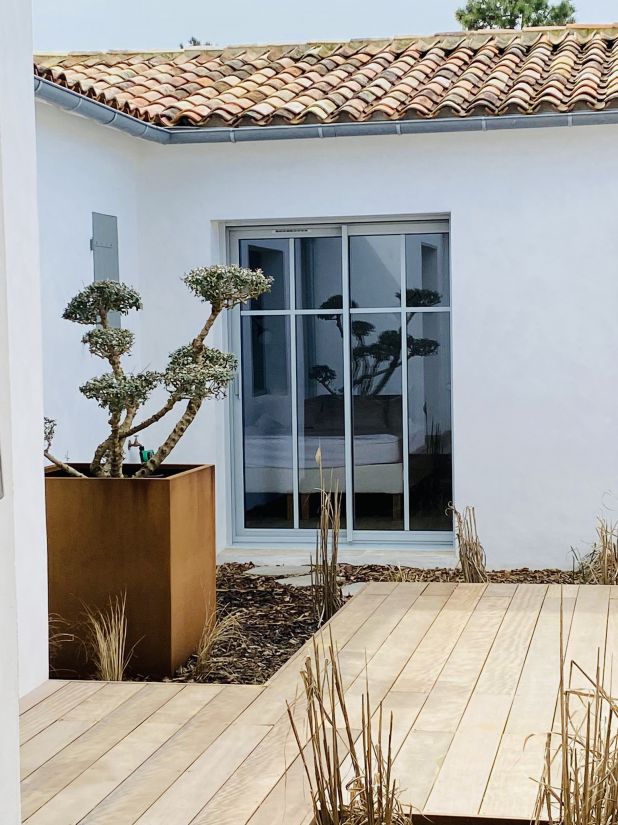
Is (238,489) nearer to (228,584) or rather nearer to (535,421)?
(228,584)

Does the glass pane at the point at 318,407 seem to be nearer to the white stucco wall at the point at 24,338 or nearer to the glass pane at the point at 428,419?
the glass pane at the point at 428,419

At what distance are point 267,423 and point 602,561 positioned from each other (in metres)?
2.87

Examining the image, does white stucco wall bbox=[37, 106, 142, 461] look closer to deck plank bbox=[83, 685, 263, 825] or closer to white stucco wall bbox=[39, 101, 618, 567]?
white stucco wall bbox=[39, 101, 618, 567]

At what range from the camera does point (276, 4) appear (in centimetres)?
3756

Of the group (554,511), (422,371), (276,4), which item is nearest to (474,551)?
(554,511)

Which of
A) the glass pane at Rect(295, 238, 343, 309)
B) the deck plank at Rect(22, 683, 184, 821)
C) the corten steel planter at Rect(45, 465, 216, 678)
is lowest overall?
the deck plank at Rect(22, 683, 184, 821)

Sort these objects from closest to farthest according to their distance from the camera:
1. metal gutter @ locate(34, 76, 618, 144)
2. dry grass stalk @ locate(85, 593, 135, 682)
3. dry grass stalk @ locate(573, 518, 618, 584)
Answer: dry grass stalk @ locate(85, 593, 135, 682), dry grass stalk @ locate(573, 518, 618, 584), metal gutter @ locate(34, 76, 618, 144)

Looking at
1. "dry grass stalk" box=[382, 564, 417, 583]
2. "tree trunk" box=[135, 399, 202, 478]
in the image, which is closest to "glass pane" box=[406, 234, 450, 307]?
"dry grass stalk" box=[382, 564, 417, 583]

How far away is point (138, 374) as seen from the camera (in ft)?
17.6

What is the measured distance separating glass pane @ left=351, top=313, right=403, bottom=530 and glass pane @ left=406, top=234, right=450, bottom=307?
0.26m

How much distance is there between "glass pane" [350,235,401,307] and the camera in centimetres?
823

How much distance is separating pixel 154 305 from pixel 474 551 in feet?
10.1

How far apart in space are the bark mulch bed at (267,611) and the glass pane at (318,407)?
838 millimetres

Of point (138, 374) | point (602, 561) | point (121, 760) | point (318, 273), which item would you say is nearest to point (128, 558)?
point (138, 374)
